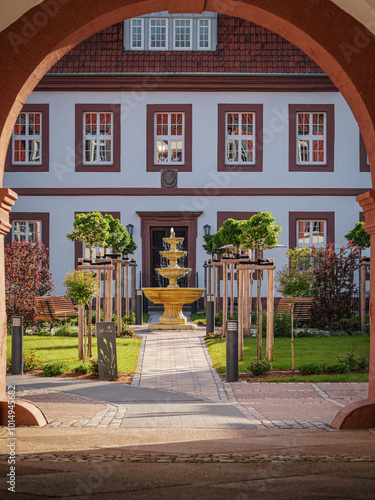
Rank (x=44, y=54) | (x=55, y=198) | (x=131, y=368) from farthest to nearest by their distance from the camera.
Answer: (x=55, y=198)
(x=131, y=368)
(x=44, y=54)

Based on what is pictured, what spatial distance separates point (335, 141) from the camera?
2558cm

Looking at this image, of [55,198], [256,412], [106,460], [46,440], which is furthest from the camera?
[55,198]

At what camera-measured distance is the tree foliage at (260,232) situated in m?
12.6

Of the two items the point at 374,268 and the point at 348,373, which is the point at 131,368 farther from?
the point at 374,268

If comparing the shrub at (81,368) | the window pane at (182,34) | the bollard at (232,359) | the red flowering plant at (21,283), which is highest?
the window pane at (182,34)

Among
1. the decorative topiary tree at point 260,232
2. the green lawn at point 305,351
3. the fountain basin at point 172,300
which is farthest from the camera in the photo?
the fountain basin at point 172,300

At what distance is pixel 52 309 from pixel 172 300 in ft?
10.8

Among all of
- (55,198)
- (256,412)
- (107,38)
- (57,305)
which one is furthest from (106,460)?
(107,38)

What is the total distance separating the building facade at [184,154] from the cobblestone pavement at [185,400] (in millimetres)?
14246

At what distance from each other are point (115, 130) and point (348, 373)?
55.8 feet

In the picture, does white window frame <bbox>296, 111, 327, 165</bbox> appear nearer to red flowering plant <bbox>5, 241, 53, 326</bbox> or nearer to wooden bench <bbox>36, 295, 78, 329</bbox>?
wooden bench <bbox>36, 295, 78, 329</bbox>

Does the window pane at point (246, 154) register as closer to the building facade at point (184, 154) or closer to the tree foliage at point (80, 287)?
the building facade at point (184, 154)

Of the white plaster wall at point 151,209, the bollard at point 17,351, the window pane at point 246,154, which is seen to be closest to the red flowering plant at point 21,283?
the bollard at point 17,351

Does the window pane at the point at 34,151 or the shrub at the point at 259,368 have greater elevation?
the window pane at the point at 34,151
